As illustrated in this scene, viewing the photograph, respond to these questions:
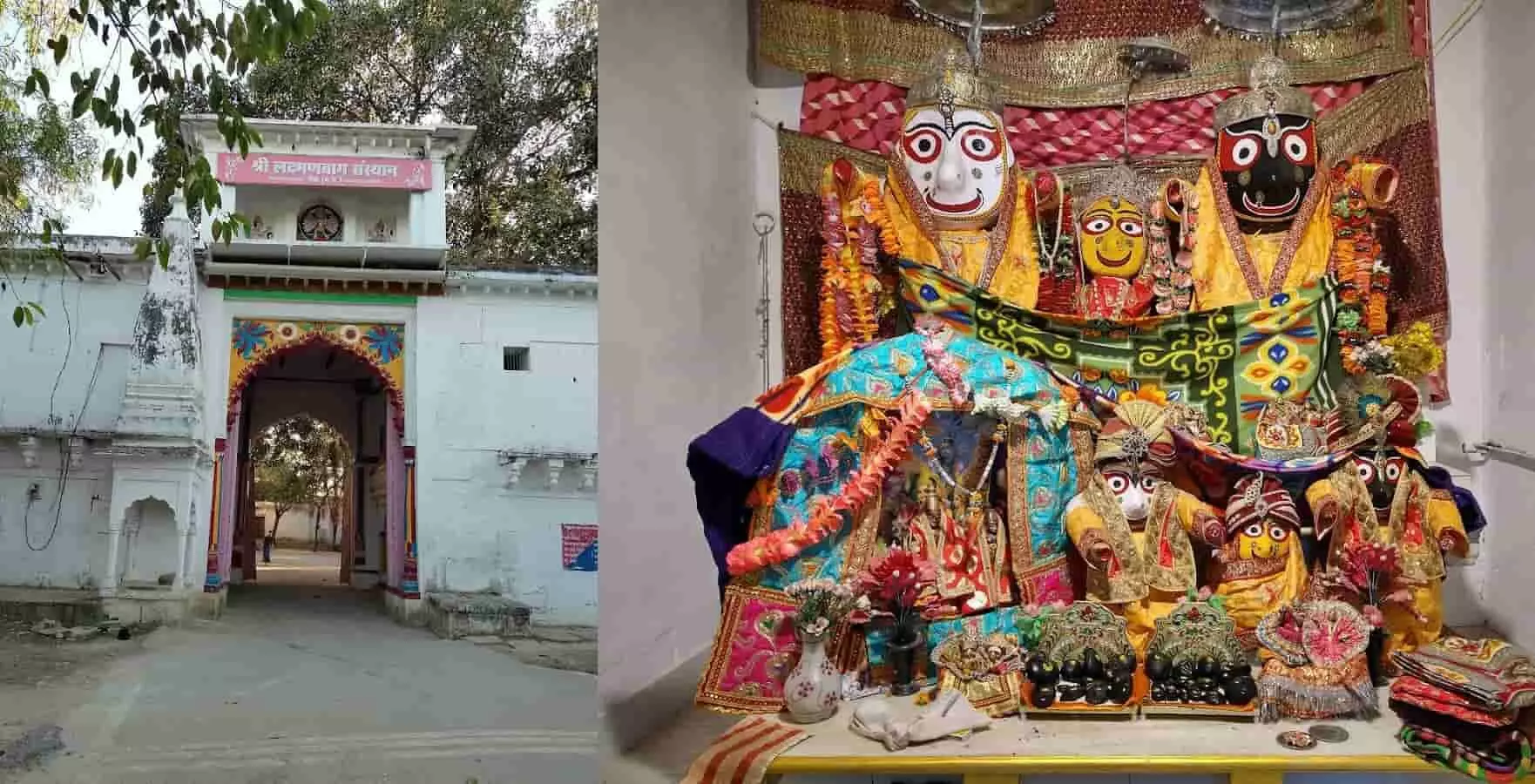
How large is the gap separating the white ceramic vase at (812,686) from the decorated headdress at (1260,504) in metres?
1.65

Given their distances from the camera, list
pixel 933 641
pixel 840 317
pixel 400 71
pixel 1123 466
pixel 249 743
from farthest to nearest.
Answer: pixel 840 317 < pixel 1123 466 < pixel 933 641 < pixel 400 71 < pixel 249 743

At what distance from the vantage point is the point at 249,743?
9.77ft

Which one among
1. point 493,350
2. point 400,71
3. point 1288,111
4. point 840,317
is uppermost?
point 1288,111

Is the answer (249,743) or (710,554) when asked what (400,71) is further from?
(710,554)

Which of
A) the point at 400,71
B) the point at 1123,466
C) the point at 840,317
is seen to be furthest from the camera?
the point at 840,317

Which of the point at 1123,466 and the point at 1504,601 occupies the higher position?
the point at 1123,466

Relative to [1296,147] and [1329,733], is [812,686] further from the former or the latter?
[1296,147]

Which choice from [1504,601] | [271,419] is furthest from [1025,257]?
[271,419]

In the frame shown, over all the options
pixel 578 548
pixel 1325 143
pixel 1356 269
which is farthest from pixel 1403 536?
pixel 578 548

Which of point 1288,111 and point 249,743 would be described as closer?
point 249,743

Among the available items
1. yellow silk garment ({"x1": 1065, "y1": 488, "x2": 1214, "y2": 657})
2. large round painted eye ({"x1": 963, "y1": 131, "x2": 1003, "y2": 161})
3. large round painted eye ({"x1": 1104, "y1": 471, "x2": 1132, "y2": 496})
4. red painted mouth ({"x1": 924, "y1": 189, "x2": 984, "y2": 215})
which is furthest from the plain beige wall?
large round painted eye ({"x1": 1104, "y1": 471, "x2": 1132, "y2": 496})

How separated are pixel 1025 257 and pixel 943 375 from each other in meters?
1.03

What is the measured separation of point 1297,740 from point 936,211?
241 cm

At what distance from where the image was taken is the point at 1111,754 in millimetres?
3445
